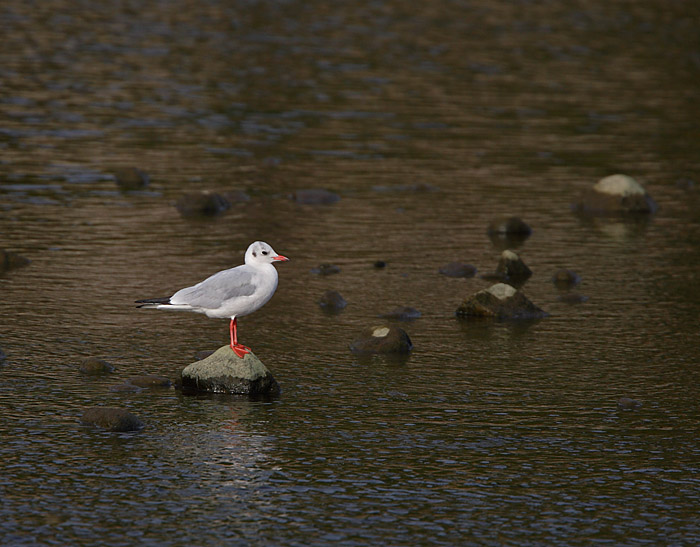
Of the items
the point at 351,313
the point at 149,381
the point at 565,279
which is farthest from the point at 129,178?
the point at 149,381

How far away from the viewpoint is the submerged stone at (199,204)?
85.6 ft

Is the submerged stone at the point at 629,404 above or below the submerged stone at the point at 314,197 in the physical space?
below

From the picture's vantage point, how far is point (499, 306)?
1892 cm

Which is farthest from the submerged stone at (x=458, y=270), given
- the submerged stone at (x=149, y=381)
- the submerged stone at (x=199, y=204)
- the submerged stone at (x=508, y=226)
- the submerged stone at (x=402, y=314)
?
the submerged stone at (x=149, y=381)

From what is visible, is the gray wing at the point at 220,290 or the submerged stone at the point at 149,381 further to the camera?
the submerged stone at the point at 149,381

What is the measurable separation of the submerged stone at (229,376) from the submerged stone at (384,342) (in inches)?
86.2

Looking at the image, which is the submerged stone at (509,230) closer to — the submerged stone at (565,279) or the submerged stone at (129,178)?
the submerged stone at (565,279)

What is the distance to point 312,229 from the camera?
2452 cm

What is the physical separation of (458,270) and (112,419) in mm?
9285

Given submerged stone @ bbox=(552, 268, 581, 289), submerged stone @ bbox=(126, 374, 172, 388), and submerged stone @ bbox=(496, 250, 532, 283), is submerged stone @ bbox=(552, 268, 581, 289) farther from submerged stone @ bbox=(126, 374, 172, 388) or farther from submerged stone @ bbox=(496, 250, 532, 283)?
submerged stone @ bbox=(126, 374, 172, 388)

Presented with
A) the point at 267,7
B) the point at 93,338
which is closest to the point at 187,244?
the point at 93,338

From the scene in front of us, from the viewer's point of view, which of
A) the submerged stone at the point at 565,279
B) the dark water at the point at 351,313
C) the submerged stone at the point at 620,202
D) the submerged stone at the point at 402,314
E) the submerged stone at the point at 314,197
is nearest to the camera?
the dark water at the point at 351,313

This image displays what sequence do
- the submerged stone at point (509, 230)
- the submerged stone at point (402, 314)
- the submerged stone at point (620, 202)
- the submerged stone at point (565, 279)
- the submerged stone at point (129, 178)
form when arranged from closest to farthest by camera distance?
the submerged stone at point (402, 314) < the submerged stone at point (565, 279) < the submerged stone at point (509, 230) < the submerged stone at point (620, 202) < the submerged stone at point (129, 178)

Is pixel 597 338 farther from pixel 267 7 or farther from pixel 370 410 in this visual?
pixel 267 7
